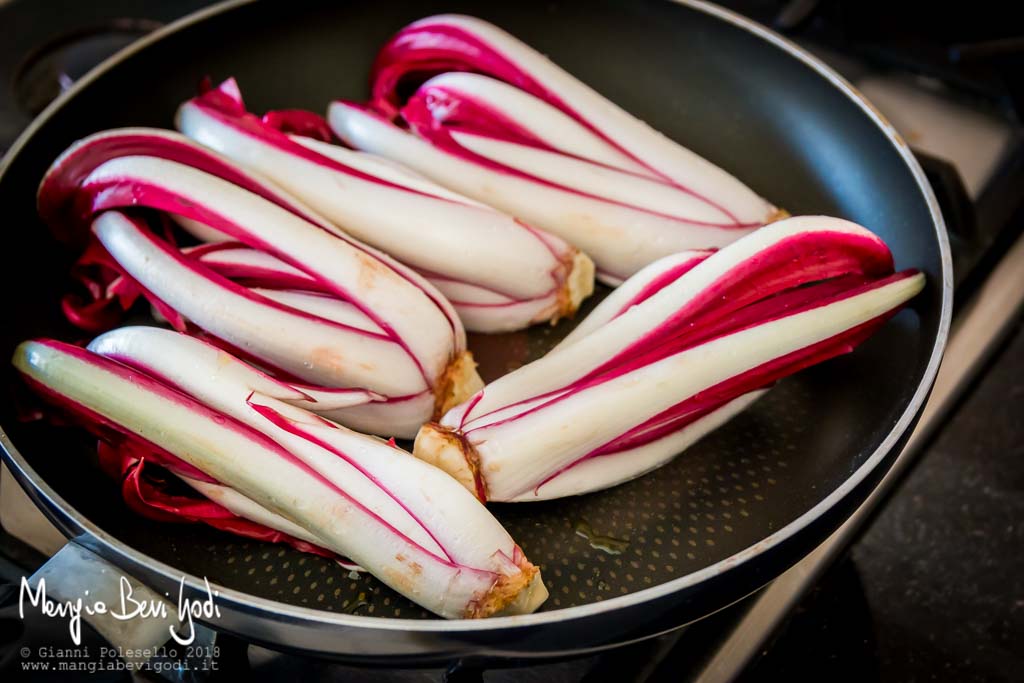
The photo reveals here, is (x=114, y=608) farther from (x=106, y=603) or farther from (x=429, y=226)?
(x=429, y=226)

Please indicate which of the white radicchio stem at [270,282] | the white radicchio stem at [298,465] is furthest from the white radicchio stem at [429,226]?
the white radicchio stem at [298,465]

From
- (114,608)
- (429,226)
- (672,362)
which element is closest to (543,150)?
(429,226)

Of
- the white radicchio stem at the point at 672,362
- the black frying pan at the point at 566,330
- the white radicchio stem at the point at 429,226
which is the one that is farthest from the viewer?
the white radicchio stem at the point at 429,226

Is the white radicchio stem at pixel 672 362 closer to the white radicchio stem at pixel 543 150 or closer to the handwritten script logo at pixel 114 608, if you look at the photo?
the white radicchio stem at pixel 543 150

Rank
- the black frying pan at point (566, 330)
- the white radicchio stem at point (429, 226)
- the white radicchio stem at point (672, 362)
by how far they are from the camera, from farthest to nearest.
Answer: the white radicchio stem at point (429, 226) → the white radicchio stem at point (672, 362) → the black frying pan at point (566, 330)

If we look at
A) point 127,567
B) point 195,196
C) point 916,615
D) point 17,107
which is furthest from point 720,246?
point 17,107

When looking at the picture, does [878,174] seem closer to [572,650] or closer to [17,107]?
[572,650]

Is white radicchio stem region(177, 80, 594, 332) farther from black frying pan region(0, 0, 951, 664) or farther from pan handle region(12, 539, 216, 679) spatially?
pan handle region(12, 539, 216, 679)
